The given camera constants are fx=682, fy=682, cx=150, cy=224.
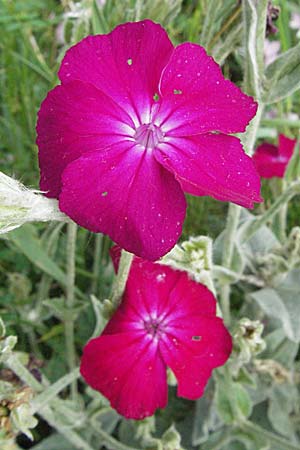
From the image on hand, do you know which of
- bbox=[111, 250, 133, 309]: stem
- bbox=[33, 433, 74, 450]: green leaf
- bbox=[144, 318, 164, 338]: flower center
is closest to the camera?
bbox=[111, 250, 133, 309]: stem

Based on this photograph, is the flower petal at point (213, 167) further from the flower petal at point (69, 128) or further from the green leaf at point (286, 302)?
the green leaf at point (286, 302)

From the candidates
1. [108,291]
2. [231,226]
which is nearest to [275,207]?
[231,226]

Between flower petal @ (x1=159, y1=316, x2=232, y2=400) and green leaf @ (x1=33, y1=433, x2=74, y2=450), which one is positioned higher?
flower petal @ (x1=159, y1=316, x2=232, y2=400)

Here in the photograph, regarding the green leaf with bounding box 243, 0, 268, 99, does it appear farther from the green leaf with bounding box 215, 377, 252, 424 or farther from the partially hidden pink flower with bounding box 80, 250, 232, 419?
the green leaf with bounding box 215, 377, 252, 424

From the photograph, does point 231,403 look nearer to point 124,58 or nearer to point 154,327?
point 154,327

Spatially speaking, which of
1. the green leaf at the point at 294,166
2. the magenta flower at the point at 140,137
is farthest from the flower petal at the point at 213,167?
the green leaf at the point at 294,166

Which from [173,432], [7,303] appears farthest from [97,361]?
[7,303]

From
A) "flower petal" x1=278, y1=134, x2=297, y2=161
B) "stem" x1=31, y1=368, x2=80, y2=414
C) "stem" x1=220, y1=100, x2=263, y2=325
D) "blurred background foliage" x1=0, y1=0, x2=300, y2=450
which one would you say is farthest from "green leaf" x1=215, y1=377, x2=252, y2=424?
"flower petal" x1=278, y1=134, x2=297, y2=161
